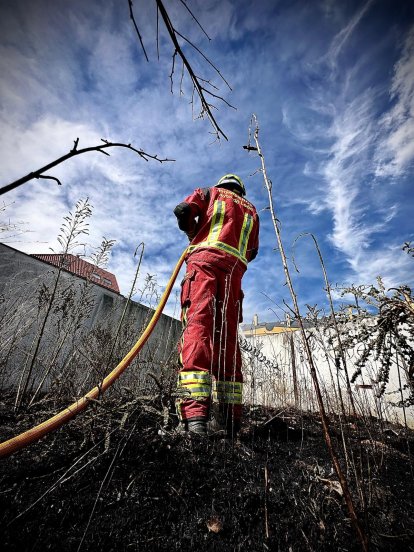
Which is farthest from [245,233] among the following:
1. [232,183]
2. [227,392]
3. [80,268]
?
[80,268]

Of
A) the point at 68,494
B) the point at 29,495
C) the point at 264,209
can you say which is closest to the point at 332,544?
the point at 68,494

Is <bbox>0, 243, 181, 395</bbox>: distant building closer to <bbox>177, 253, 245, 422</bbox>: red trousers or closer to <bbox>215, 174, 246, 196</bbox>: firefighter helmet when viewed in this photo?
<bbox>177, 253, 245, 422</bbox>: red trousers

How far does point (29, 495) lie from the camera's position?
0.88 meters

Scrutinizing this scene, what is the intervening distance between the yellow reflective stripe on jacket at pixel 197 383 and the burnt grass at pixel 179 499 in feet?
1.05

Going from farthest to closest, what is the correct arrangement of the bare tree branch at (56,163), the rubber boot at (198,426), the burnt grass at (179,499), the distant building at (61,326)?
1. the distant building at (61,326)
2. the rubber boot at (198,426)
3. the burnt grass at (179,499)
4. the bare tree branch at (56,163)

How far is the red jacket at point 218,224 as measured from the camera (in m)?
2.31

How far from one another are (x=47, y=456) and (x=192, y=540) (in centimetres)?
77

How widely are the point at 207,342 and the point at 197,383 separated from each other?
0.30 metres

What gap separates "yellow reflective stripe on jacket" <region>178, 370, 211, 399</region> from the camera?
166 centimetres

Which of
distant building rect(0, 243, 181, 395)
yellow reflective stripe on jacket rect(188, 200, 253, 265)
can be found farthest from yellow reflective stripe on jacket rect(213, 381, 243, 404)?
yellow reflective stripe on jacket rect(188, 200, 253, 265)

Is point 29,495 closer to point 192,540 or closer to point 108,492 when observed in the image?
point 108,492

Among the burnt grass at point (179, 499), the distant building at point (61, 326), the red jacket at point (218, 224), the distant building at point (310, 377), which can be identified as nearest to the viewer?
the burnt grass at point (179, 499)

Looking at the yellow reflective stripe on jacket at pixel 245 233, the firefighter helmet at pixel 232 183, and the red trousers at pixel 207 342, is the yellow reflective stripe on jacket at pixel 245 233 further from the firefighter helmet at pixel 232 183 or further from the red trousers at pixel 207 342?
the firefighter helmet at pixel 232 183

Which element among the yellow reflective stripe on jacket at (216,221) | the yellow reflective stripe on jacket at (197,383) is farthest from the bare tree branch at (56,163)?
the yellow reflective stripe on jacket at (216,221)
